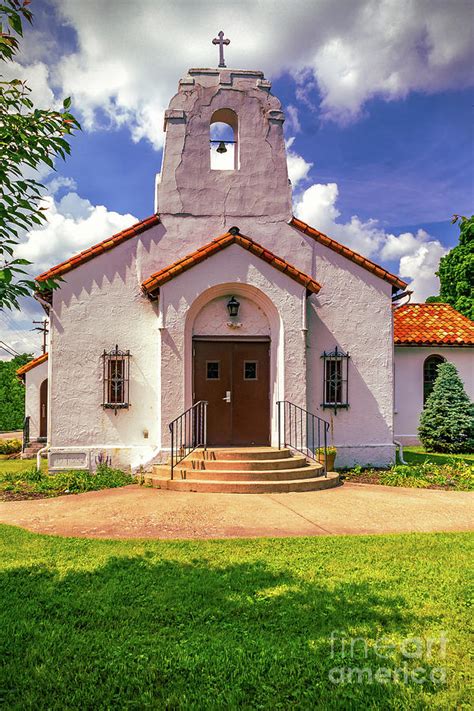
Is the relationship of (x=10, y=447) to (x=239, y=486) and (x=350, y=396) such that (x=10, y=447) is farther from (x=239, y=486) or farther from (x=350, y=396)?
(x=350, y=396)

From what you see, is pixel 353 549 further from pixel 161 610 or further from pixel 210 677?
pixel 210 677

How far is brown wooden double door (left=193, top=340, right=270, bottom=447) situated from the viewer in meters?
12.4

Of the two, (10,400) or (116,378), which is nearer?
(116,378)

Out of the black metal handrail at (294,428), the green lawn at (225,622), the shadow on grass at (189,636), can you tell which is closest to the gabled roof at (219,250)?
the black metal handrail at (294,428)

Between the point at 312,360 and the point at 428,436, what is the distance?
7183 mm

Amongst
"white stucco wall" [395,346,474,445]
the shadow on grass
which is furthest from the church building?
the shadow on grass

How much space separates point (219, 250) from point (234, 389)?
3275 mm

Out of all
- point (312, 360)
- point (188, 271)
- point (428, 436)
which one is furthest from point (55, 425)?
point (428, 436)

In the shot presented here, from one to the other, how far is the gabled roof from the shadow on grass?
288 inches

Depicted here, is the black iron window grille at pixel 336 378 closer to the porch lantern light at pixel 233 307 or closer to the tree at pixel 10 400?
the porch lantern light at pixel 233 307

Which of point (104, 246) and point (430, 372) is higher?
point (104, 246)

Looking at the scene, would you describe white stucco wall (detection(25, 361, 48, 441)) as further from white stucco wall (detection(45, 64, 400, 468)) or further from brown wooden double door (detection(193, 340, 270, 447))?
brown wooden double door (detection(193, 340, 270, 447))

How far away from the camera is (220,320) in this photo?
12.6 m

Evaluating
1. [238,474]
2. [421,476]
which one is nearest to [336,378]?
[421,476]
